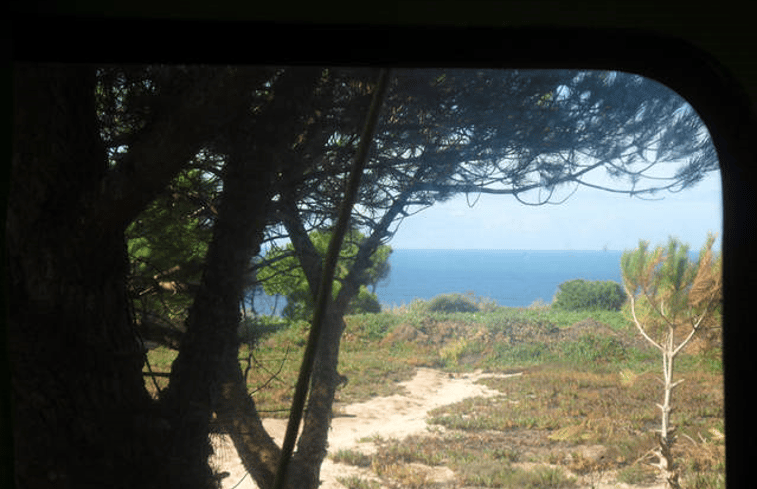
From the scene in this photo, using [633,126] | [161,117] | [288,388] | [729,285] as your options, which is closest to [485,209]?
[633,126]

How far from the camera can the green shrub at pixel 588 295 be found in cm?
108

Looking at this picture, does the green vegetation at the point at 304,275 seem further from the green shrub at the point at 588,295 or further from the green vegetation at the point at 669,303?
the green vegetation at the point at 669,303

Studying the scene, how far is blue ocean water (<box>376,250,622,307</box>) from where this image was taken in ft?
3.48

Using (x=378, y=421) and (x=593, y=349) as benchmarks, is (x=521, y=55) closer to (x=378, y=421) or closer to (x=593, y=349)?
(x=593, y=349)

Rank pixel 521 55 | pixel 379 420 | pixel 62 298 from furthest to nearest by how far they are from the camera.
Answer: pixel 379 420
pixel 62 298
pixel 521 55

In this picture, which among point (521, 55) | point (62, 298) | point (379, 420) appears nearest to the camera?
point (521, 55)

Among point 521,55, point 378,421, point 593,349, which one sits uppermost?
point 521,55

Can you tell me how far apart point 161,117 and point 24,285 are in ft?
1.34

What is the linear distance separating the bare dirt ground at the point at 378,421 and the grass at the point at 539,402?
2cm

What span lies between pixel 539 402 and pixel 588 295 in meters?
0.24

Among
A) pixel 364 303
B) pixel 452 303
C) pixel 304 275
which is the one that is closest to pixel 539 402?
pixel 452 303

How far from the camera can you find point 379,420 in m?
1.13

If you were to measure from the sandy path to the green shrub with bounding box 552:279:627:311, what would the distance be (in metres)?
0.22

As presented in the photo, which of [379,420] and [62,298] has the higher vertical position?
[62,298]
